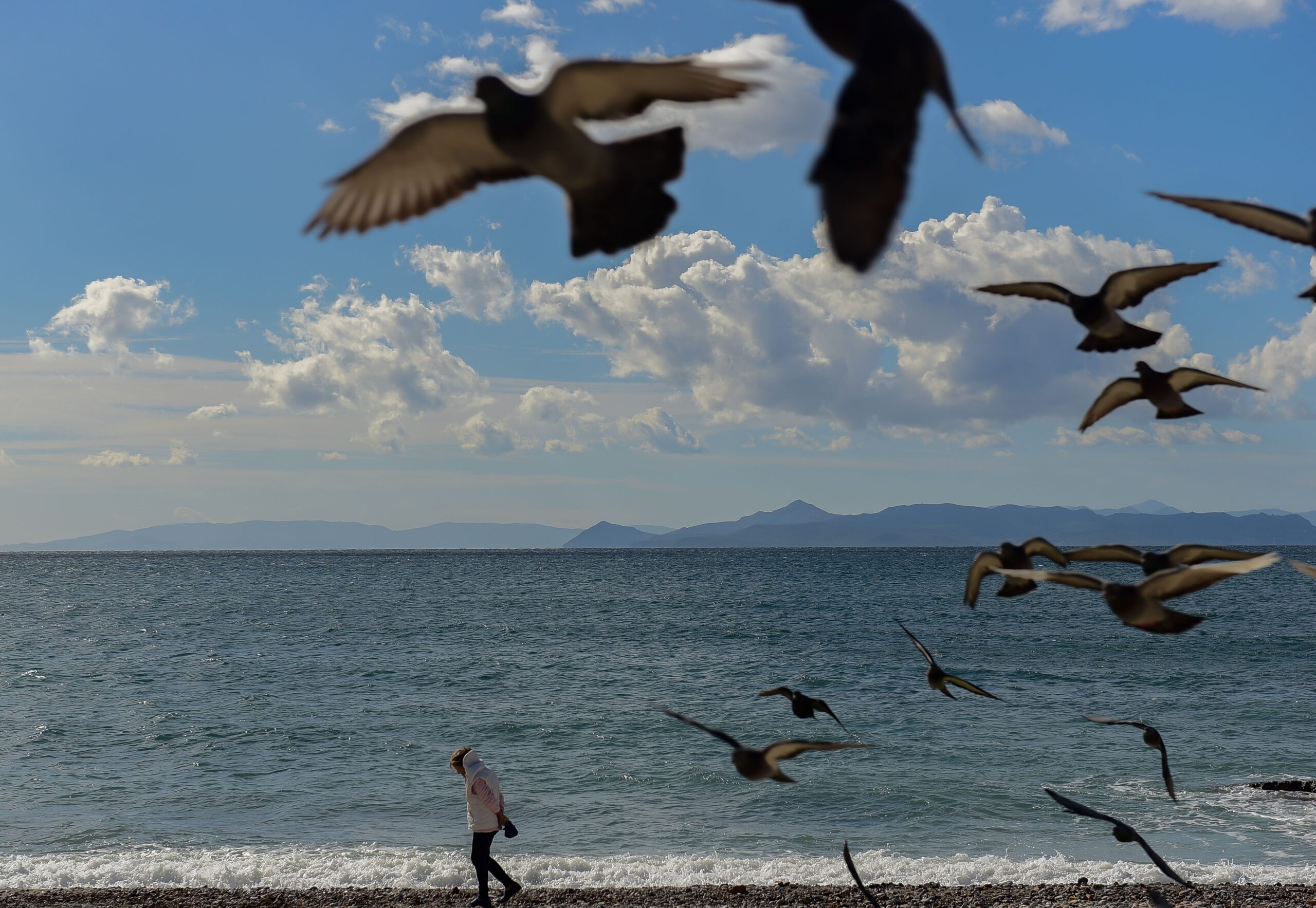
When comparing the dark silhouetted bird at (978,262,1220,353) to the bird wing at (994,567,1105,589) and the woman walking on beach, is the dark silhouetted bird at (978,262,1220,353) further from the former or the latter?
the woman walking on beach

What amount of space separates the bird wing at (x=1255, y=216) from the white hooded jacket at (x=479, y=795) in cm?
1225

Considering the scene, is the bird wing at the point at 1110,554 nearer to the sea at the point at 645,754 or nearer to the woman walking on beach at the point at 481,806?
the woman walking on beach at the point at 481,806

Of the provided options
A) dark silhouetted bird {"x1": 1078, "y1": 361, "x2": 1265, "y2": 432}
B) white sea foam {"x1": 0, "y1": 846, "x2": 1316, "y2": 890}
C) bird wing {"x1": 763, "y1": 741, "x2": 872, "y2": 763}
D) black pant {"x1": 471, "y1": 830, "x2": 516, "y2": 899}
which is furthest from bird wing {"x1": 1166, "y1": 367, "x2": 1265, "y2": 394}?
white sea foam {"x1": 0, "y1": 846, "x2": 1316, "y2": 890}

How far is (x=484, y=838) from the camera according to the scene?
14258mm

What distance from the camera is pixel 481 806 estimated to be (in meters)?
13.8

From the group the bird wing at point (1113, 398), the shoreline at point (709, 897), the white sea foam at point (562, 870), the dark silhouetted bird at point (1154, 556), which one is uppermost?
the bird wing at point (1113, 398)

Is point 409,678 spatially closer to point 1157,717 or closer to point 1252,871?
point 1157,717

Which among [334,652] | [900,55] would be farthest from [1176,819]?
[334,652]

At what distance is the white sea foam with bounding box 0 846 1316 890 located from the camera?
54.5 feet

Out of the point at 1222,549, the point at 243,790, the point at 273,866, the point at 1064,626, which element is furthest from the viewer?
the point at 1064,626

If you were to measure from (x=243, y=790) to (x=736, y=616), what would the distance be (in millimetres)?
50831

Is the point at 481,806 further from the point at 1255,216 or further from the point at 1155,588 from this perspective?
the point at 1255,216

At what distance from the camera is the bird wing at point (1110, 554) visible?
3.29m

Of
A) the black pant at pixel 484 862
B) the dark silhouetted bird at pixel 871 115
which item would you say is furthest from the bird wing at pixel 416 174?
the black pant at pixel 484 862
